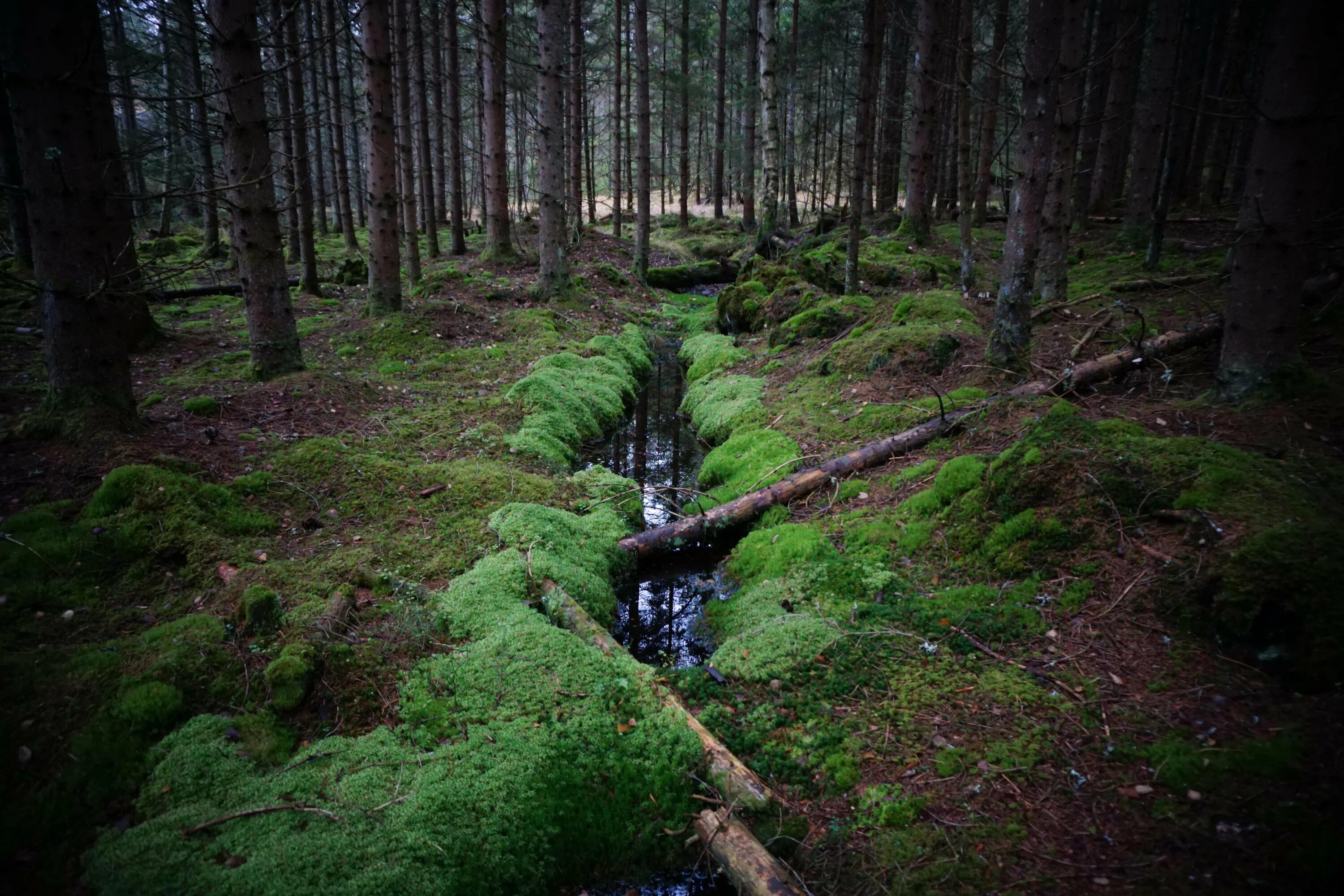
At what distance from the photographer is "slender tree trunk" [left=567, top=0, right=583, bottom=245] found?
18438mm

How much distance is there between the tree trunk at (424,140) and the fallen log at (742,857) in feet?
56.4

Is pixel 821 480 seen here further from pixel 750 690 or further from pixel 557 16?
pixel 557 16

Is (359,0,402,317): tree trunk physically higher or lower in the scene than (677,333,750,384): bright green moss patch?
higher

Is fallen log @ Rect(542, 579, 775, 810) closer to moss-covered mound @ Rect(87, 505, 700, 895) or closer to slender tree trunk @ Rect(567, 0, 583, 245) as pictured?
moss-covered mound @ Rect(87, 505, 700, 895)

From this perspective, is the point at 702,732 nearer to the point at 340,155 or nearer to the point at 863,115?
the point at 863,115

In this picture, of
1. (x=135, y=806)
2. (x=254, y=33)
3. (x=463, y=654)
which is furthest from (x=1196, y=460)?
(x=254, y=33)

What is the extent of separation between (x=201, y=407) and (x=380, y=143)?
6.06 metres

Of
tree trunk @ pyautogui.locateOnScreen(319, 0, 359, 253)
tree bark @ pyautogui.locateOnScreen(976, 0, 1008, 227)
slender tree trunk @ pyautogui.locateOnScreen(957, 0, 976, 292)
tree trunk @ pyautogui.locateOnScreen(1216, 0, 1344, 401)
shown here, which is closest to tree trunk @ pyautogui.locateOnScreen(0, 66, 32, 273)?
tree trunk @ pyautogui.locateOnScreen(319, 0, 359, 253)

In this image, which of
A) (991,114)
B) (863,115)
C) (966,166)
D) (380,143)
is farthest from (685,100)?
(380,143)

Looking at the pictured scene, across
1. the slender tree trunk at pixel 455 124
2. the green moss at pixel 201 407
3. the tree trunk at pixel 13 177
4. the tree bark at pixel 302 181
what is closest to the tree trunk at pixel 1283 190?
the green moss at pixel 201 407

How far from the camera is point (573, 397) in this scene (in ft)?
31.9

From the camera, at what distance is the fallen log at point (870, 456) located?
629cm

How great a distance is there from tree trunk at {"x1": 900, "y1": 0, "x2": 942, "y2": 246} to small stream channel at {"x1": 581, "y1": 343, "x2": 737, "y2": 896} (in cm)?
977

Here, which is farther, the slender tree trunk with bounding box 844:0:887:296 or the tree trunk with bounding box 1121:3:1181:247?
the tree trunk with bounding box 1121:3:1181:247
